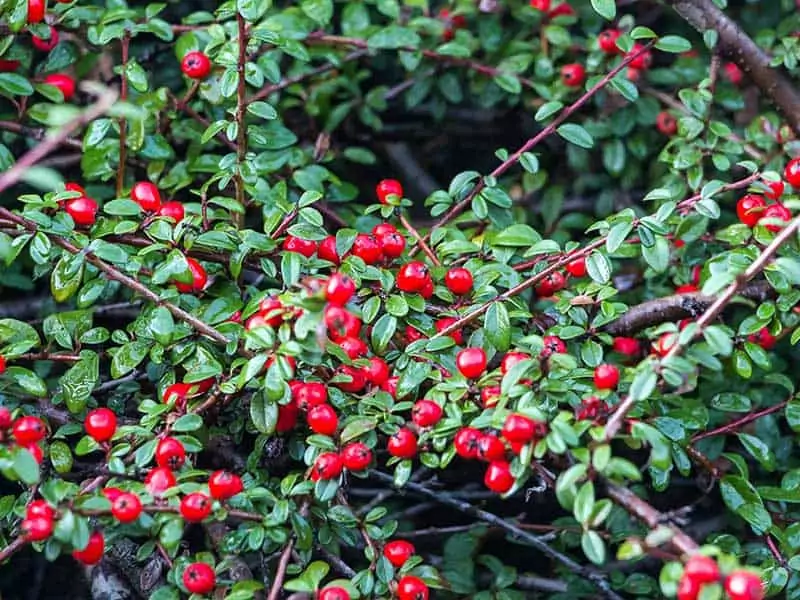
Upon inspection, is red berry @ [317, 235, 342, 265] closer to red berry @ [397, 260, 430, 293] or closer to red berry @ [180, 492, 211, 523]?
red berry @ [397, 260, 430, 293]

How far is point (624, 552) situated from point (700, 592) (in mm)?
146

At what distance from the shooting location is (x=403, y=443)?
1.83m

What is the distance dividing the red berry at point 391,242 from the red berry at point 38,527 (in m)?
0.87

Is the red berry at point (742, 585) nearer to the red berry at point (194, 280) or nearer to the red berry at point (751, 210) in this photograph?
the red berry at point (751, 210)

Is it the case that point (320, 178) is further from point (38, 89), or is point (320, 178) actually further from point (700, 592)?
point (700, 592)

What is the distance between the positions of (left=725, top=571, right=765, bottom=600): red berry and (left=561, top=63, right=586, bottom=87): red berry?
5.56ft

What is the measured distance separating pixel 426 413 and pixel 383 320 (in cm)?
27

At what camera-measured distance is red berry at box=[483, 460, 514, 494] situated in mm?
1701

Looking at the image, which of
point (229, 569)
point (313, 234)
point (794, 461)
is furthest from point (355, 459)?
point (794, 461)

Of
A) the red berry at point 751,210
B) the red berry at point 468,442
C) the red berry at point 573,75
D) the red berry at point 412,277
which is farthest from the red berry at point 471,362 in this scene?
the red berry at point 573,75

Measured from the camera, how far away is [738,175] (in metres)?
2.95

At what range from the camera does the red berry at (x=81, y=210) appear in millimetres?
2051

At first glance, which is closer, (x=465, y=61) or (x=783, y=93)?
(x=783, y=93)

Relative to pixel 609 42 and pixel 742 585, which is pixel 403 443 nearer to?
pixel 742 585
